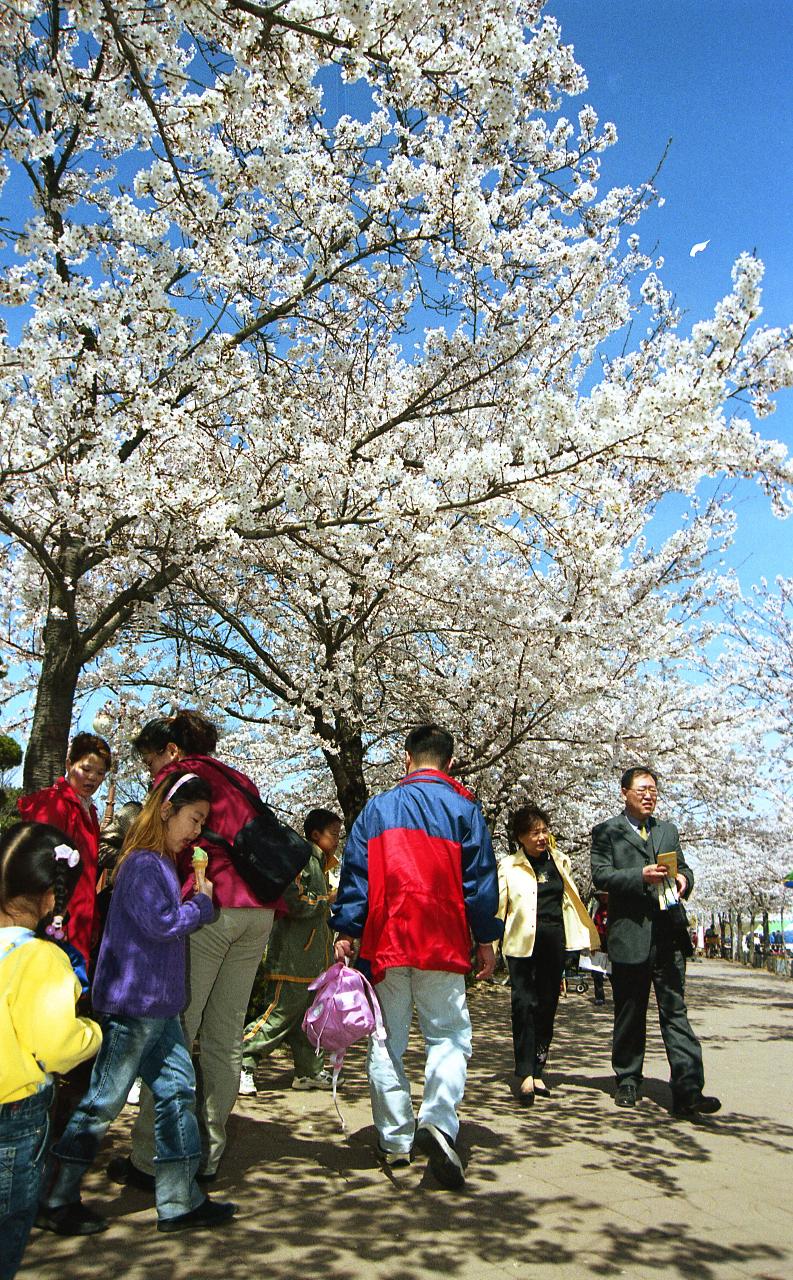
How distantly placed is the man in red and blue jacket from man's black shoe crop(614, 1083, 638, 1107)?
6.35 ft

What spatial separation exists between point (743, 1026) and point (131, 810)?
8641mm

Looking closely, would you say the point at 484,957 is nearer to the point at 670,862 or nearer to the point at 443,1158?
the point at 443,1158

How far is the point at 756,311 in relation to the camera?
500 cm

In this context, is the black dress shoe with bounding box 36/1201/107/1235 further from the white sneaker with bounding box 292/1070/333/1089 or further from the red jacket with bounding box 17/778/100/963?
the white sneaker with bounding box 292/1070/333/1089

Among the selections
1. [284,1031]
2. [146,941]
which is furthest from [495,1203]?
[284,1031]

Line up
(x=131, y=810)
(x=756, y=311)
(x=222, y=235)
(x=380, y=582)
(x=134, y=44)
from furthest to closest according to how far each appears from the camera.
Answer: (x=380, y=582)
(x=222, y=235)
(x=131, y=810)
(x=134, y=44)
(x=756, y=311)

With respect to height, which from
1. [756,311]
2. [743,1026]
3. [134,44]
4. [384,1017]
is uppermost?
[134,44]

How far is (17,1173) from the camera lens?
2217 mm

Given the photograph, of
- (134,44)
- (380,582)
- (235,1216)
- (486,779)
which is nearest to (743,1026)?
(486,779)

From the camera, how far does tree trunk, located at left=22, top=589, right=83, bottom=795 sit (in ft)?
23.2

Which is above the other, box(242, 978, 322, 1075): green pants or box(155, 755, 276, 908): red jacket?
box(155, 755, 276, 908): red jacket

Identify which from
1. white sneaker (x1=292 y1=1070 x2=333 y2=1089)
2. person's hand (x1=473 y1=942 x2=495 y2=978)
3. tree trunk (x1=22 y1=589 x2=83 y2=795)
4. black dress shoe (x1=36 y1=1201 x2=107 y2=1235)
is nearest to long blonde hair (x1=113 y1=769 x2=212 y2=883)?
black dress shoe (x1=36 y1=1201 x2=107 y2=1235)

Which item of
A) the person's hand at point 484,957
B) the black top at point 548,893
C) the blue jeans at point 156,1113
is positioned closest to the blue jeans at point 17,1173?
the blue jeans at point 156,1113

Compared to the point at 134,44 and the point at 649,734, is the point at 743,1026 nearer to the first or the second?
the point at 649,734
